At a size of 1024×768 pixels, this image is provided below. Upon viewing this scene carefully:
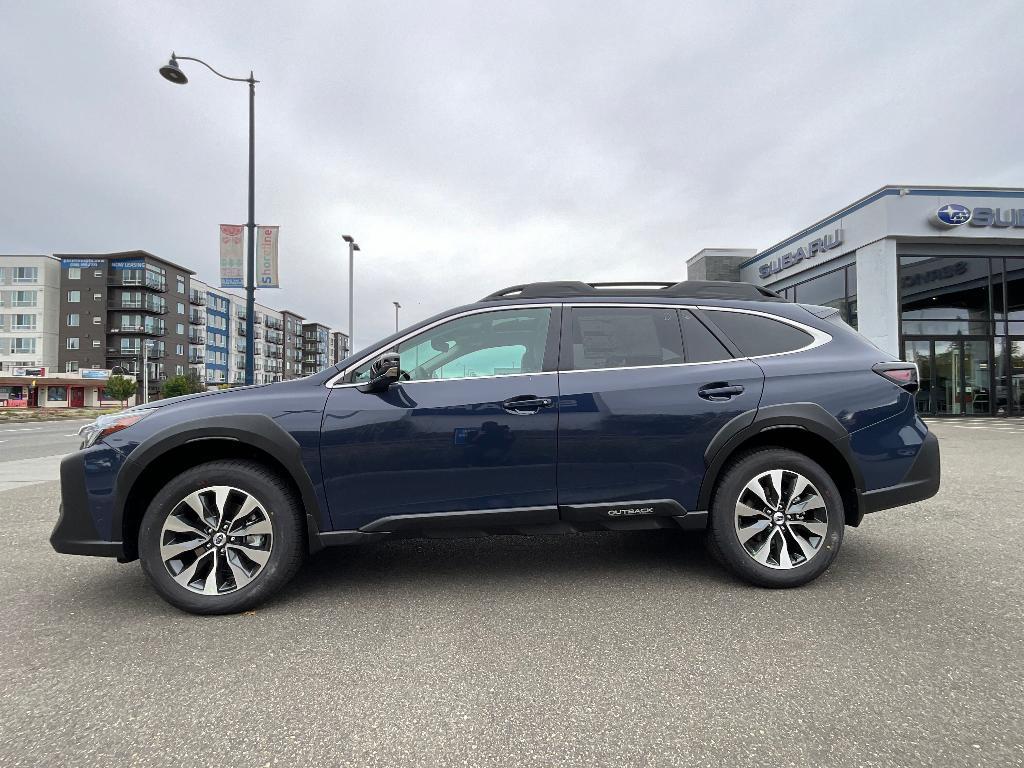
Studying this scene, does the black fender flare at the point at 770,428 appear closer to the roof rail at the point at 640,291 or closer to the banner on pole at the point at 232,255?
the roof rail at the point at 640,291

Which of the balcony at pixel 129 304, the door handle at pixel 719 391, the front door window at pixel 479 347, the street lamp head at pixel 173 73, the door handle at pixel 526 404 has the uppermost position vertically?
the balcony at pixel 129 304

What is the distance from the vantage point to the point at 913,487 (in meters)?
3.16

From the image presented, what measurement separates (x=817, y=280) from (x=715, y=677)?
22575 mm

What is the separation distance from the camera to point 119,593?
3193 millimetres

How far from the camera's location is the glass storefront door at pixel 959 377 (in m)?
18.7

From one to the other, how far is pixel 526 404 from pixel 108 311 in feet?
269

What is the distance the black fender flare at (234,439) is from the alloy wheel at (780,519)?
2407mm

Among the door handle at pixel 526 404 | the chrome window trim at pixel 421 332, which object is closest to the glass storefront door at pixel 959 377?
the chrome window trim at pixel 421 332

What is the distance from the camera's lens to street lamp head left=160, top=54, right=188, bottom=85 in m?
11.3

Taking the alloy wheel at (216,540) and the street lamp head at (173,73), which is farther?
the street lamp head at (173,73)

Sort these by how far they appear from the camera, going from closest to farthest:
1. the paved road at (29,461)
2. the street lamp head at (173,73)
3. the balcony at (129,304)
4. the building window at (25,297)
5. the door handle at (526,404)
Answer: the door handle at (526,404) → the paved road at (29,461) → the street lamp head at (173,73) → the building window at (25,297) → the balcony at (129,304)

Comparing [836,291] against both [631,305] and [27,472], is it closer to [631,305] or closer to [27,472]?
[631,305]

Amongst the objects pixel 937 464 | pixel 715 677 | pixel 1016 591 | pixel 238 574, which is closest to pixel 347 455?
pixel 238 574

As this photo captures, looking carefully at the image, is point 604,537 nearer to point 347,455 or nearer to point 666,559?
point 666,559
